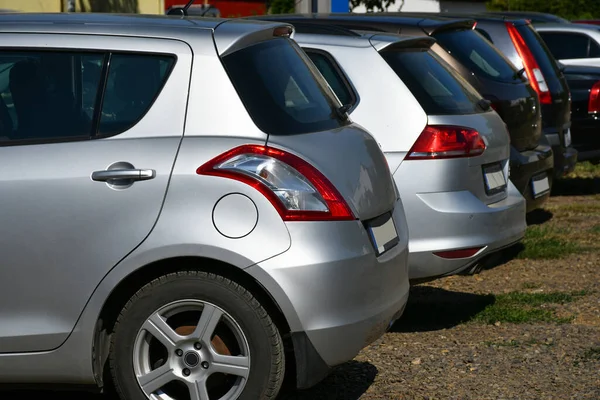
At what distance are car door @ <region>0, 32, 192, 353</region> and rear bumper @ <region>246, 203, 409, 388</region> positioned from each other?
55 cm

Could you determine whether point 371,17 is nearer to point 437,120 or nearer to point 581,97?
point 437,120

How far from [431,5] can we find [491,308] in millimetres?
50140

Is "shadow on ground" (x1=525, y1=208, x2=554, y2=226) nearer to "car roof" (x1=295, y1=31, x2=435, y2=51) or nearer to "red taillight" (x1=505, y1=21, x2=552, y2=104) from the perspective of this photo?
"red taillight" (x1=505, y1=21, x2=552, y2=104)

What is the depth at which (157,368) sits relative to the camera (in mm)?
4484

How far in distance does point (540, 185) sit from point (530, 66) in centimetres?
201

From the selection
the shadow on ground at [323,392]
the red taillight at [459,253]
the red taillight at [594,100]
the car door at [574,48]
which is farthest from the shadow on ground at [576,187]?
the shadow on ground at [323,392]

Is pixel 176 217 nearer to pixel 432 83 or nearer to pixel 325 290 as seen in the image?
pixel 325 290

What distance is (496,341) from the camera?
6.34 m

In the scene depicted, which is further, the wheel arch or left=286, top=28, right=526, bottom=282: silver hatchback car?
left=286, top=28, right=526, bottom=282: silver hatchback car

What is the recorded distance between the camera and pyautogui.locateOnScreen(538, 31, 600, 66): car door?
15.3 m

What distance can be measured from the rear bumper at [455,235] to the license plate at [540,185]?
2.23 m

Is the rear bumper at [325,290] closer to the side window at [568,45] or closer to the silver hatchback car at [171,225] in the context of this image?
the silver hatchback car at [171,225]

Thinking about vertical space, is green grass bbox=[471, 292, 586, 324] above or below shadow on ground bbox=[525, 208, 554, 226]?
above

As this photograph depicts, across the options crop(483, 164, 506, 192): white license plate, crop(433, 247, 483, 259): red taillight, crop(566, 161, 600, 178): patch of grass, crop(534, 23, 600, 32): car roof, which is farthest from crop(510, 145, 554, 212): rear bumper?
crop(534, 23, 600, 32): car roof
